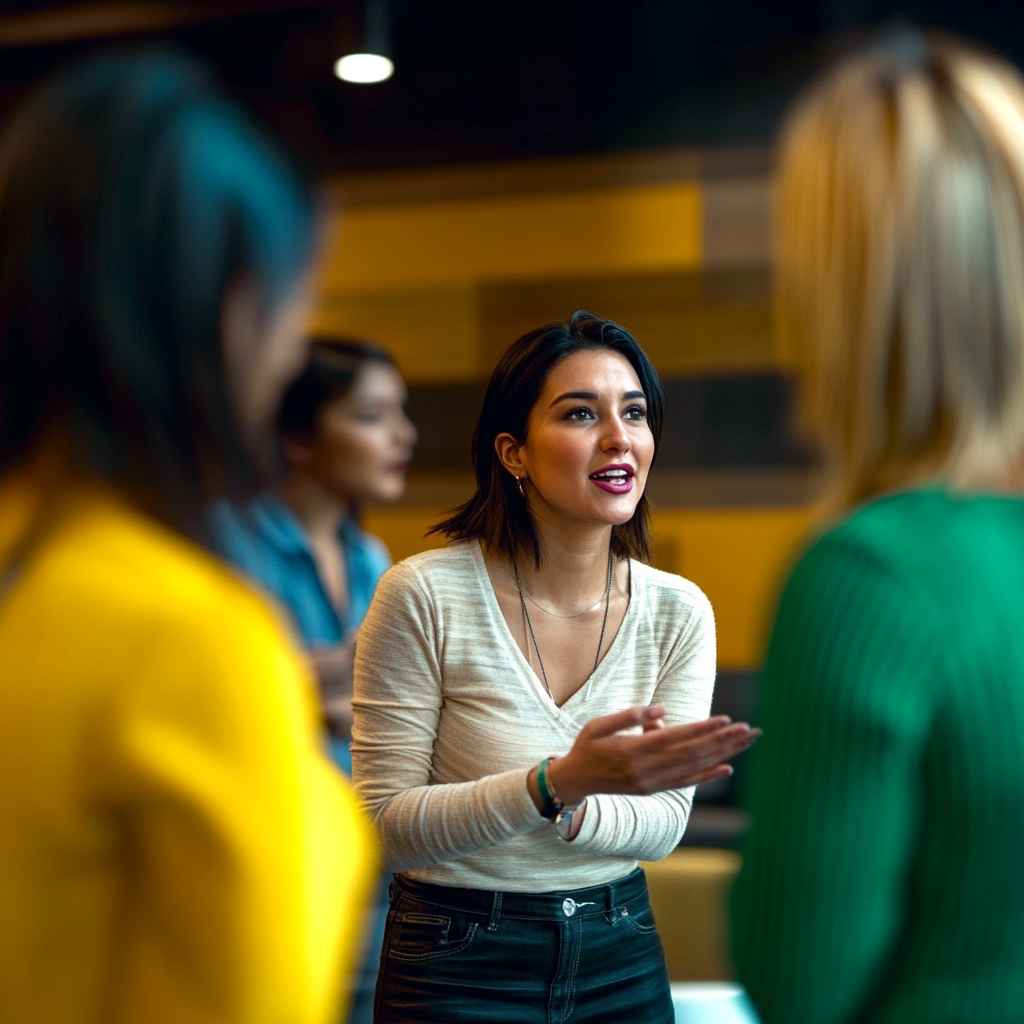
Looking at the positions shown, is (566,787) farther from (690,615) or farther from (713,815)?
(713,815)

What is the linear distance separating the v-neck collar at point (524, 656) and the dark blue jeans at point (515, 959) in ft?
0.71

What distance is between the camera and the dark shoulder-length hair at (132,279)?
2.20ft

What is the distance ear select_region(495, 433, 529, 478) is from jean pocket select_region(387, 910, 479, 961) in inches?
21.2

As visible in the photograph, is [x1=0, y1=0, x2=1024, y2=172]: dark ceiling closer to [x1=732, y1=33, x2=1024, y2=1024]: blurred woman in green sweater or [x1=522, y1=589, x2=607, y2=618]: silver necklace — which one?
[x1=522, y1=589, x2=607, y2=618]: silver necklace

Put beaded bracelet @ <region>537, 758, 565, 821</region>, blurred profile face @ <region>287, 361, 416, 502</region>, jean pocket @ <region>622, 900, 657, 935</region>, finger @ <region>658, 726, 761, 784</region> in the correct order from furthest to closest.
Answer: blurred profile face @ <region>287, 361, 416, 502</region> → jean pocket @ <region>622, 900, 657, 935</region> → beaded bracelet @ <region>537, 758, 565, 821</region> → finger @ <region>658, 726, 761, 784</region>

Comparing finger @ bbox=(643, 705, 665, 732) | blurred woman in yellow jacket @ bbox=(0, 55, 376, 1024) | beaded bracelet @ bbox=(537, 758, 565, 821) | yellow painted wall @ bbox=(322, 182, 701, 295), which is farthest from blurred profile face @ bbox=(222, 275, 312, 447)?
yellow painted wall @ bbox=(322, 182, 701, 295)

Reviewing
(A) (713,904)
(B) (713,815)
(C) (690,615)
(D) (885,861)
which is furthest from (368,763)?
(B) (713,815)

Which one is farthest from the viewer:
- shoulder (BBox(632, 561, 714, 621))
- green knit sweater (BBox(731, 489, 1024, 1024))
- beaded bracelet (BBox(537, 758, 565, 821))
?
shoulder (BBox(632, 561, 714, 621))

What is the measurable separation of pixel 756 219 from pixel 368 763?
9.42 ft

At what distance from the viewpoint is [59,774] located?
0.63 meters

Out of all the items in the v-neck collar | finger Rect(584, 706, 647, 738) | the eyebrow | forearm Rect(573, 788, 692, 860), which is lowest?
forearm Rect(573, 788, 692, 860)

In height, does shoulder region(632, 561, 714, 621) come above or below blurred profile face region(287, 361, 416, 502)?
below

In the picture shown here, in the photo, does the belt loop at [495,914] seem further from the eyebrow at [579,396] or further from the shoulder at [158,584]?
the shoulder at [158,584]

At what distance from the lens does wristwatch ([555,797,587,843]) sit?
4.53 feet
